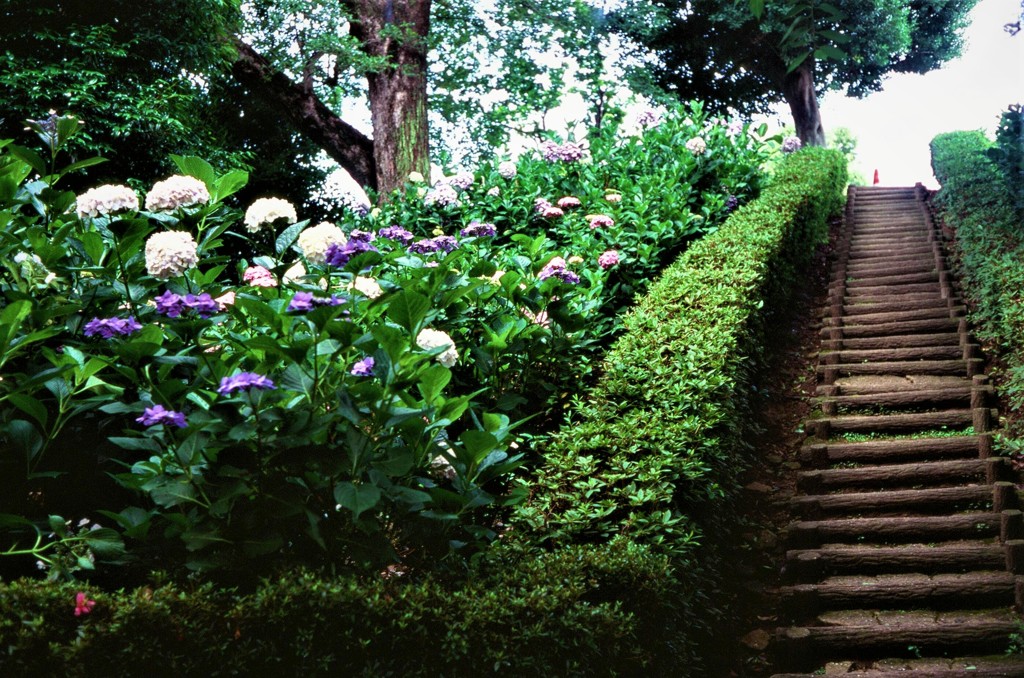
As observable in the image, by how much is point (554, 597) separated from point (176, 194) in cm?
200

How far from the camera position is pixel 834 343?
28.7 feet

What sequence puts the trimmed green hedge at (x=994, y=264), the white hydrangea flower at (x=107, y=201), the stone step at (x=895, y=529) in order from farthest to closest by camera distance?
the trimmed green hedge at (x=994, y=264)
the stone step at (x=895, y=529)
the white hydrangea flower at (x=107, y=201)

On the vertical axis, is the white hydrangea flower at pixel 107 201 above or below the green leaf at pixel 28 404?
above

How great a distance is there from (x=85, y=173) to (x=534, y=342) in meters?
7.44

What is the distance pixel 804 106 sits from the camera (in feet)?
68.0

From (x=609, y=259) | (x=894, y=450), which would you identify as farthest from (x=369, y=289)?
(x=894, y=450)

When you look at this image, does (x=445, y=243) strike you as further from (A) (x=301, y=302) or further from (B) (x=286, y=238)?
(A) (x=301, y=302)

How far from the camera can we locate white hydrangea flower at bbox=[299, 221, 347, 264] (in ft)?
11.4

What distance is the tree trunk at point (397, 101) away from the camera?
11.7m

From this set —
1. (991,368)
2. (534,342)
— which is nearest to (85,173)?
(534,342)

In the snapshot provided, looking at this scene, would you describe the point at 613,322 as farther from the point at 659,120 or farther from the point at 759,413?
the point at 659,120

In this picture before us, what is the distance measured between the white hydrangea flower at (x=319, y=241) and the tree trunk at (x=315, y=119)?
9.33 m

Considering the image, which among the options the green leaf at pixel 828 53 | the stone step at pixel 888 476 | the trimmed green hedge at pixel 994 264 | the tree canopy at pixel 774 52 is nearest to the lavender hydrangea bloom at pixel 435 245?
the green leaf at pixel 828 53

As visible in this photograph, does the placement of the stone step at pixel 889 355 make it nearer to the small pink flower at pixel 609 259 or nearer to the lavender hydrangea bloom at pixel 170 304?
the small pink flower at pixel 609 259
